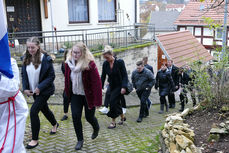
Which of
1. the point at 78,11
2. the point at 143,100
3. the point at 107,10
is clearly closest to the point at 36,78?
the point at 143,100

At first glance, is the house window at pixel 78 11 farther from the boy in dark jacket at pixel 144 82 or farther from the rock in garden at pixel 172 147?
the rock in garden at pixel 172 147

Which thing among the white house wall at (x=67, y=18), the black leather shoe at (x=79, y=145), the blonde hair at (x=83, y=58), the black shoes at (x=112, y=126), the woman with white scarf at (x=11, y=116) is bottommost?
the black shoes at (x=112, y=126)

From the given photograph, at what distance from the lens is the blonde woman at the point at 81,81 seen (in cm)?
514

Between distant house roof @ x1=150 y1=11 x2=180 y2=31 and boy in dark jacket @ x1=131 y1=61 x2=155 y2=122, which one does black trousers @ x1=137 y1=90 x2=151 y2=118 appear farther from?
distant house roof @ x1=150 y1=11 x2=180 y2=31

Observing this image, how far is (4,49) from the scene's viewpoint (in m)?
3.27

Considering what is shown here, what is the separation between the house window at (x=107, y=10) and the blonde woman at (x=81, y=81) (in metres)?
13.1

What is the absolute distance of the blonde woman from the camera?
5143 mm

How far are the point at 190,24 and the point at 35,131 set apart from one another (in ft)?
94.9

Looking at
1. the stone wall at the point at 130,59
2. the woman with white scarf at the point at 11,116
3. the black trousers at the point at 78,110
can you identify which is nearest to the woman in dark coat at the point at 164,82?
the stone wall at the point at 130,59

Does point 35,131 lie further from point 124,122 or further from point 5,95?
point 124,122

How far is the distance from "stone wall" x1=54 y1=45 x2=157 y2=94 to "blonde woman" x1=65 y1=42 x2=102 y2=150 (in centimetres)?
606

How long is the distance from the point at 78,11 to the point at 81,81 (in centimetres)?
1246

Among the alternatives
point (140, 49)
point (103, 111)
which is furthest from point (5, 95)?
point (140, 49)

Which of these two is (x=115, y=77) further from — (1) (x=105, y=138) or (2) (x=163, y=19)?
(2) (x=163, y=19)
